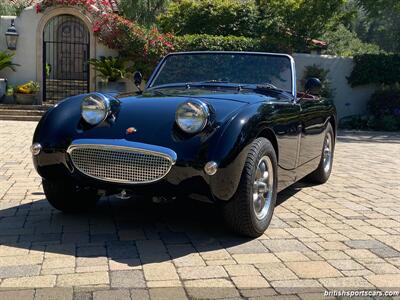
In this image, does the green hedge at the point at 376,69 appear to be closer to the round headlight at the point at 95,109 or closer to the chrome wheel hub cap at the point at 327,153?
the chrome wheel hub cap at the point at 327,153

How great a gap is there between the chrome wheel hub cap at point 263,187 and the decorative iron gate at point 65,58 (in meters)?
13.0

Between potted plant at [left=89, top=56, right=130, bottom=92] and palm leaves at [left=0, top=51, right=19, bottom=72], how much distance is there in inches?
91.2

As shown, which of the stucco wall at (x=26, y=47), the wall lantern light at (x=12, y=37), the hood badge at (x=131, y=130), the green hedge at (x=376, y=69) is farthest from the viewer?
the green hedge at (x=376, y=69)

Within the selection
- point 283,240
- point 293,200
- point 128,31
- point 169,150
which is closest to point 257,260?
point 283,240

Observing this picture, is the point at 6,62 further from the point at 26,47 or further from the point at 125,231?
the point at 125,231

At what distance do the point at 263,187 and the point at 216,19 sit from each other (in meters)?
14.2

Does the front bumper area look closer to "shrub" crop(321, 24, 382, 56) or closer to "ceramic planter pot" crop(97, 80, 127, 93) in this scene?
"ceramic planter pot" crop(97, 80, 127, 93)

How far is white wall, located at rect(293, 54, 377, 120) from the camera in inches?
642

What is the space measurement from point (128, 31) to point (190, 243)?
11774mm

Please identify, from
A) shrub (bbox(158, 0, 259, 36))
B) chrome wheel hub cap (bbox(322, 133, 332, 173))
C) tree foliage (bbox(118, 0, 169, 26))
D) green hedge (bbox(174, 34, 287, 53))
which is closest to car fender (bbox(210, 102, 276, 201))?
chrome wheel hub cap (bbox(322, 133, 332, 173))

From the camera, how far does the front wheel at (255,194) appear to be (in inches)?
154

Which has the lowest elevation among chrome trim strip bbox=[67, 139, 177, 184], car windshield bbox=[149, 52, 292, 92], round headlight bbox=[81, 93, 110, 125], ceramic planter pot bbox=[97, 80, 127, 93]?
ceramic planter pot bbox=[97, 80, 127, 93]

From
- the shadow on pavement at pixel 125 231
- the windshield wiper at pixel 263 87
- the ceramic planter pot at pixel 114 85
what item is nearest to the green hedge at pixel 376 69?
the ceramic planter pot at pixel 114 85

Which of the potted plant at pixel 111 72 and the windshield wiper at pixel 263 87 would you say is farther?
the potted plant at pixel 111 72
